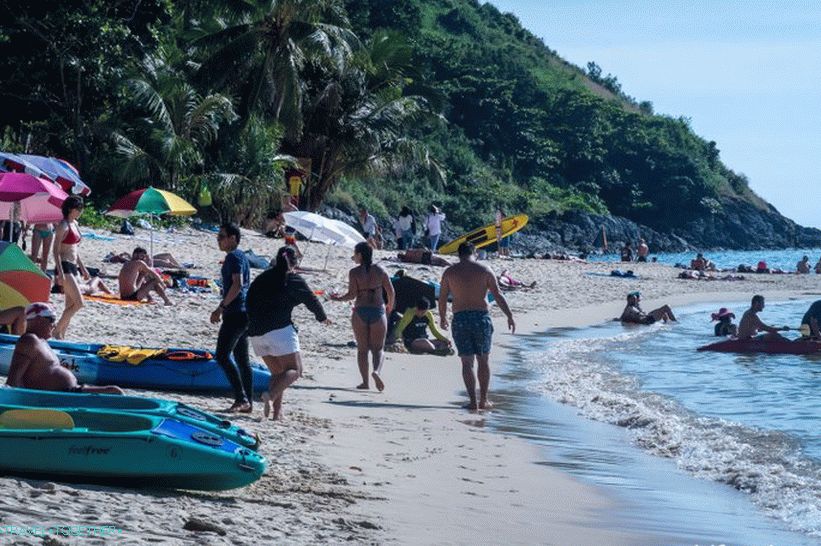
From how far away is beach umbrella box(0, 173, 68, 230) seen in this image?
1491 centimetres

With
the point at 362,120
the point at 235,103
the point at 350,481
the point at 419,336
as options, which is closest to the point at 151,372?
the point at 350,481

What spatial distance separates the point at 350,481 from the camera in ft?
23.6

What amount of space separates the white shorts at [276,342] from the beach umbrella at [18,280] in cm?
211

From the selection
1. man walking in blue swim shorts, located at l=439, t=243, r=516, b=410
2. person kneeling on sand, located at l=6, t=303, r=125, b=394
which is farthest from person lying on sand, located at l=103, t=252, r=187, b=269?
person kneeling on sand, located at l=6, t=303, r=125, b=394

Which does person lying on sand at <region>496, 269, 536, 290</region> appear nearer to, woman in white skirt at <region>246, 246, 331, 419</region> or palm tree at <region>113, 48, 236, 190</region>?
palm tree at <region>113, 48, 236, 190</region>

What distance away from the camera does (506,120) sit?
6975 cm

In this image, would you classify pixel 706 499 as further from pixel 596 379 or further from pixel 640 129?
pixel 640 129

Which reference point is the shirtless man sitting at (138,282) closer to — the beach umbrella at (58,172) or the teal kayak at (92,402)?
the beach umbrella at (58,172)

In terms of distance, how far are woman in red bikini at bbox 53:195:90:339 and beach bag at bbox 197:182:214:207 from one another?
18526 millimetres

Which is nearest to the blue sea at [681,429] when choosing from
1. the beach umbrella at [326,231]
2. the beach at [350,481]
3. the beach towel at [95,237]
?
the beach at [350,481]

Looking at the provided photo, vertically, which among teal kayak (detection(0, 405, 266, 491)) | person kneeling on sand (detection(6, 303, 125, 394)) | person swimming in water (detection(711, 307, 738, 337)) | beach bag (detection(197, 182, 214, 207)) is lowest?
teal kayak (detection(0, 405, 266, 491))

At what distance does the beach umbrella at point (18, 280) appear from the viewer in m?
9.73

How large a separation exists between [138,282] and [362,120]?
20118mm

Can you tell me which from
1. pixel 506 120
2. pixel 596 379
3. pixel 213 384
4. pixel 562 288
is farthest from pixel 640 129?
pixel 213 384
